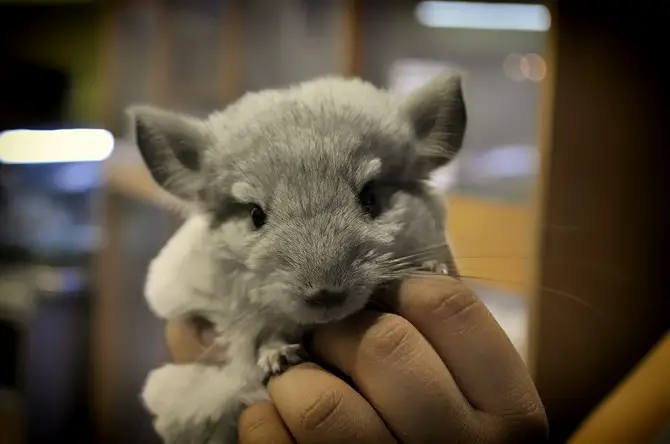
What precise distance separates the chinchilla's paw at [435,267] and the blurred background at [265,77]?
0.07 meters

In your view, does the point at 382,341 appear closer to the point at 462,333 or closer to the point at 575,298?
the point at 462,333

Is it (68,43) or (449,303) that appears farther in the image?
(68,43)

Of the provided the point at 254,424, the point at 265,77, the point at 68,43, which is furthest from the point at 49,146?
the point at 254,424

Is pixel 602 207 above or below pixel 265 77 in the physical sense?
below

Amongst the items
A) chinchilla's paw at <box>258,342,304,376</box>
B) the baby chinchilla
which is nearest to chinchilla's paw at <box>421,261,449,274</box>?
the baby chinchilla

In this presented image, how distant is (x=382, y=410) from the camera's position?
49 centimetres

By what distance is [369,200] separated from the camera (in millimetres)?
477

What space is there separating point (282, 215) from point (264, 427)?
151 mm

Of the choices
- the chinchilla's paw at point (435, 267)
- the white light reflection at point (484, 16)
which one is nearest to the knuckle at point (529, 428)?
the chinchilla's paw at point (435, 267)

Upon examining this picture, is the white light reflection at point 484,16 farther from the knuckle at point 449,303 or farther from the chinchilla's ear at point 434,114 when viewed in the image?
the knuckle at point 449,303

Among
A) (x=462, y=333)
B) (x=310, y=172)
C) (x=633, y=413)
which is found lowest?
(x=633, y=413)

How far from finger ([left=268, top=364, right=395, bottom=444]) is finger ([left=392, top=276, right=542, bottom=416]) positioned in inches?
2.5

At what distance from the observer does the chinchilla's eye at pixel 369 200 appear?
18.6 inches

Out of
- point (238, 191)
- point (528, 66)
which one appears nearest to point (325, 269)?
point (238, 191)
